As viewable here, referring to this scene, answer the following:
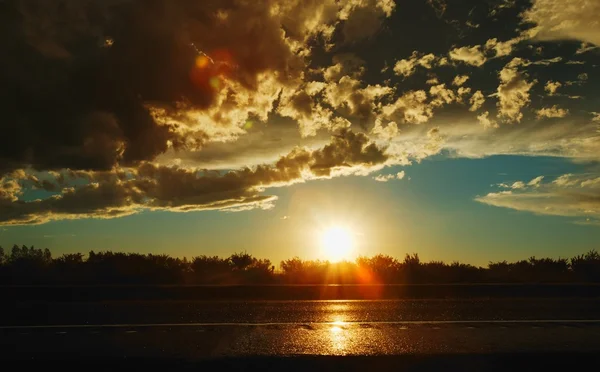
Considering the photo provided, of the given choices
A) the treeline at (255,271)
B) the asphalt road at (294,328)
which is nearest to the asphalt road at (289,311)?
the asphalt road at (294,328)

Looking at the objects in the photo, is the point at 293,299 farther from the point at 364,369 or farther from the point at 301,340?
the point at 364,369

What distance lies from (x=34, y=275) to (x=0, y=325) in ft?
34.6

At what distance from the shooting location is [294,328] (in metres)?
8.23

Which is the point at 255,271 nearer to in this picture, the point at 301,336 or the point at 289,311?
the point at 289,311

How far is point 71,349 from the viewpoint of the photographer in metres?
6.59

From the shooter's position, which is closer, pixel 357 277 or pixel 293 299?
pixel 293 299

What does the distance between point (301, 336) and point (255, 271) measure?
1237cm

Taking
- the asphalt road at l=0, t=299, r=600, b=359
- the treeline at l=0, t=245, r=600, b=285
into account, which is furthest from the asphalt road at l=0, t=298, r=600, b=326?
the treeline at l=0, t=245, r=600, b=285

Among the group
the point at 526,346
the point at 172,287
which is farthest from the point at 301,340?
the point at 172,287

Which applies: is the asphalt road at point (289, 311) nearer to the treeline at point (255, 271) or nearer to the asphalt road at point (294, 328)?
the asphalt road at point (294, 328)

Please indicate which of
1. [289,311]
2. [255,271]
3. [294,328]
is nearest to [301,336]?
[294,328]

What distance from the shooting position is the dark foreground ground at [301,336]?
590cm

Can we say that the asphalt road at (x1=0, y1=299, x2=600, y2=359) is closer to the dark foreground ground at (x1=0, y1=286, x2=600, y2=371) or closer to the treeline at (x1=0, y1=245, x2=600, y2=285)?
the dark foreground ground at (x1=0, y1=286, x2=600, y2=371)

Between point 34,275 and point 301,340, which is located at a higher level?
point 34,275
